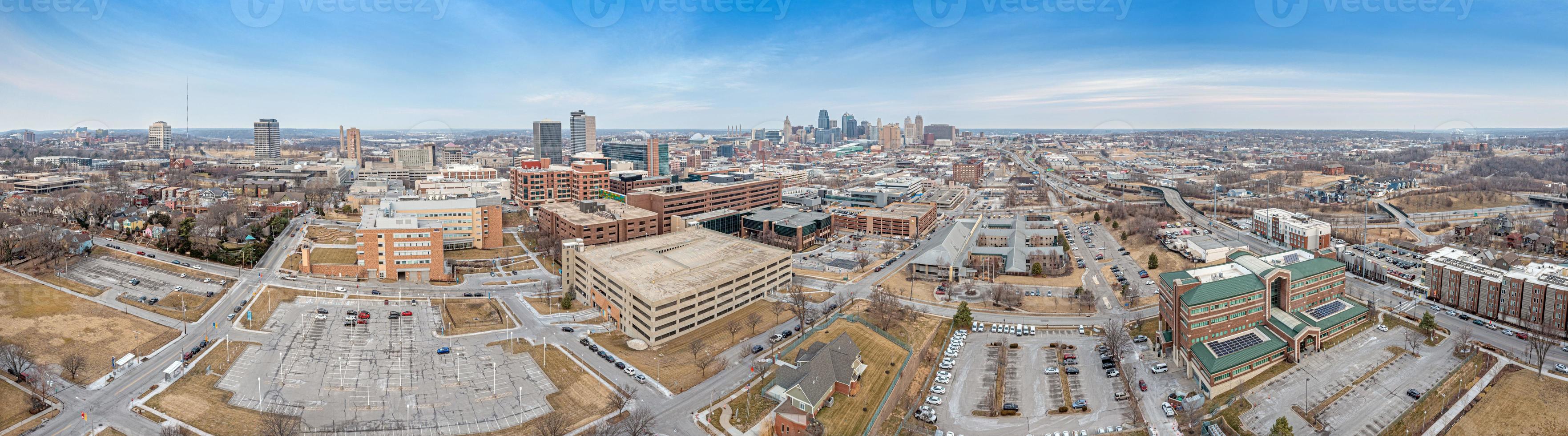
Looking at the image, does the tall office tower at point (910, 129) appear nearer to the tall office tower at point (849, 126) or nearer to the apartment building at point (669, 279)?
the tall office tower at point (849, 126)

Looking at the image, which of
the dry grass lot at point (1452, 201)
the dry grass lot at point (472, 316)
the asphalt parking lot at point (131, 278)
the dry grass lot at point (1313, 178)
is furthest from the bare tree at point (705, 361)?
the dry grass lot at point (1313, 178)

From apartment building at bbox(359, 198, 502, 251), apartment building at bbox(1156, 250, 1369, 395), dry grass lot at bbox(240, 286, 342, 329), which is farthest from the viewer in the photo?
apartment building at bbox(359, 198, 502, 251)

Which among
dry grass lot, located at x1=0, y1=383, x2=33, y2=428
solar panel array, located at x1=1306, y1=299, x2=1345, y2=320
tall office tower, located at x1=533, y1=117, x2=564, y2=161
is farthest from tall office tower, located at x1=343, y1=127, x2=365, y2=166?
solar panel array, located at x1=1306, y1=299, x2=1345, y2=320

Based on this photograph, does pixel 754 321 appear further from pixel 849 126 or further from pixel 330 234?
pixel 849 126

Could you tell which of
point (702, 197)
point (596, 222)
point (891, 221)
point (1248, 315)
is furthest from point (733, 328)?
point (702, 197)

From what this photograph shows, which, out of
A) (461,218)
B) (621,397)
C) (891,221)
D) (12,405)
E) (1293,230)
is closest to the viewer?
(12,405)

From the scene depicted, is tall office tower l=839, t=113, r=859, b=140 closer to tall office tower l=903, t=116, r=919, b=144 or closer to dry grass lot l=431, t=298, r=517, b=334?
tall office tower l=903, t=116, r=919, b=144
